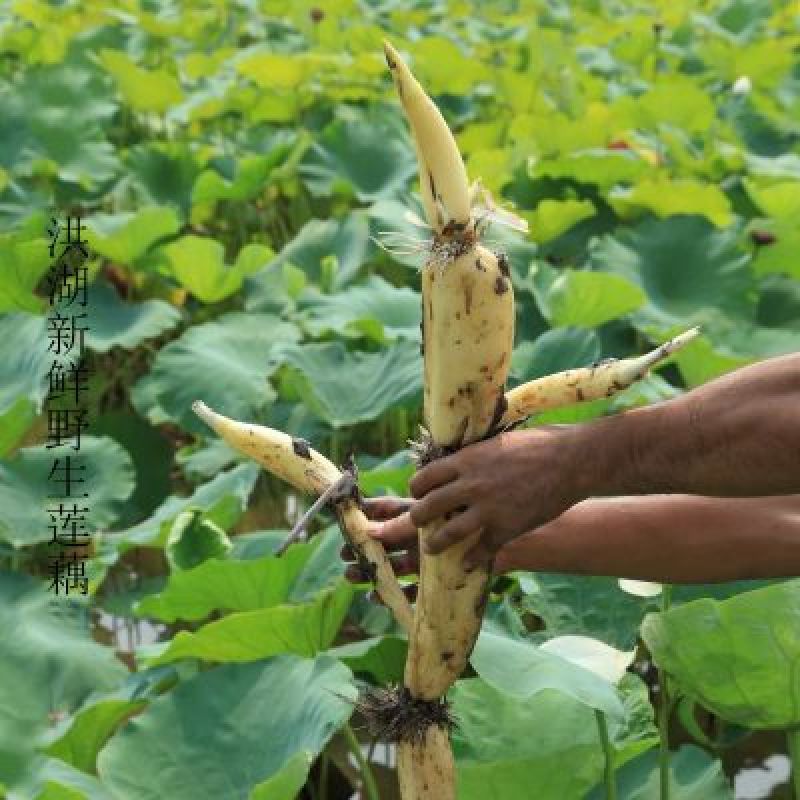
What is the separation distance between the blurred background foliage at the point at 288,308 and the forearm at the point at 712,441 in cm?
21

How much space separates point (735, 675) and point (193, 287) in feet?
7.91

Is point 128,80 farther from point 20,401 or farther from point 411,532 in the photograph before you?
point 411,532

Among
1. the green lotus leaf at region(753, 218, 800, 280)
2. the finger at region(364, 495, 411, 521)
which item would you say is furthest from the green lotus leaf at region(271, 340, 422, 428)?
the finger at region(364, 495, 411, 521)

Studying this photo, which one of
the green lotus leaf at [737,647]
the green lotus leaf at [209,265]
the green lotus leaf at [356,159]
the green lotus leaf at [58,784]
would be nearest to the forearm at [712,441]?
the green lotus leaf at [737,647]

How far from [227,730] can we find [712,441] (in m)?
0.92

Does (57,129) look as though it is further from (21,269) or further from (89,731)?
(89,731)

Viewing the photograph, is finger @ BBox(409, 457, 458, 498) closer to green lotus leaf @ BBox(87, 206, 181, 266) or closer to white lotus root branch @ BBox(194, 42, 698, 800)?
white lotus root branch @ BBox(194, 42, 698, 800)

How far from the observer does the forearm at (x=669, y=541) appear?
1691mm

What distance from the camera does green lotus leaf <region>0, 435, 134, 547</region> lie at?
9.95 feet

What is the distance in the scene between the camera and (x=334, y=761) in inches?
113

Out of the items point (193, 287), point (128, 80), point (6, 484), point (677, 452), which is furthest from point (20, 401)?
point (128, 80)

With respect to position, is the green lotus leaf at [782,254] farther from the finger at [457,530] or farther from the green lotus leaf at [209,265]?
the finger at [457,530]

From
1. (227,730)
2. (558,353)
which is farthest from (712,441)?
(558,353)

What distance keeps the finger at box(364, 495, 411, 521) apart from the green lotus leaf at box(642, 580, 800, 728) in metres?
0.37
